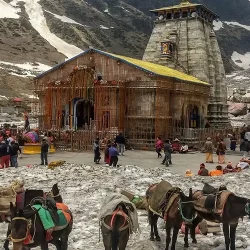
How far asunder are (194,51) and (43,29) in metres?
90.6

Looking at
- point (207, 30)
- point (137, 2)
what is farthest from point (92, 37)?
point (207, 30)

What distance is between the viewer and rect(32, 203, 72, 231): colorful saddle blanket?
757cm

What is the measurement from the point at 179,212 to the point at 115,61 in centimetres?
2344

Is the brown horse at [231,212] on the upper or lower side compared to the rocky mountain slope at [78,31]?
lower

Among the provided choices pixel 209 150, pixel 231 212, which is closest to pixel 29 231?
pixel 231 212

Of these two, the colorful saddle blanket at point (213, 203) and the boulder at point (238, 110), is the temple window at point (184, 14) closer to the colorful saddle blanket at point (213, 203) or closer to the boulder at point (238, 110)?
the boulder at point (238, 110)

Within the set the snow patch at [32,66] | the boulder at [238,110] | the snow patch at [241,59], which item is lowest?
the boulder at [238,110]

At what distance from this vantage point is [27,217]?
7.29 meters

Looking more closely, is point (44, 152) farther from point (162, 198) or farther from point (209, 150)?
point (162, 198)

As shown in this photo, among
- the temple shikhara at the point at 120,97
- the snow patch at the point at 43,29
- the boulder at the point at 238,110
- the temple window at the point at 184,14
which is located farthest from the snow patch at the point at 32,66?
the temple shikhara at the point at 120,97

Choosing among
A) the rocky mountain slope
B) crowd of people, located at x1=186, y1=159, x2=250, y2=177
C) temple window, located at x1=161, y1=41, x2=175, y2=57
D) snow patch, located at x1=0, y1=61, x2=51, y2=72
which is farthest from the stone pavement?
snow patch, located at x1=0, y1=61, x2=51, y2=72

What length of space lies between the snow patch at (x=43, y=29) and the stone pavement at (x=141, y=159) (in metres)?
82.4

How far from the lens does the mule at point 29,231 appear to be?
7047 mm

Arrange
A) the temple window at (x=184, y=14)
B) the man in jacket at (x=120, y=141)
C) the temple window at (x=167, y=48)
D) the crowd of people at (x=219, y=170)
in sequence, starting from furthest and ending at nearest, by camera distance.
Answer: the temple window at (x=184, y=14)
the temple window at (x=167, y=48)
the man in jacket at (x=120, y=141)
the crowd of people at (x=219, y=170)
